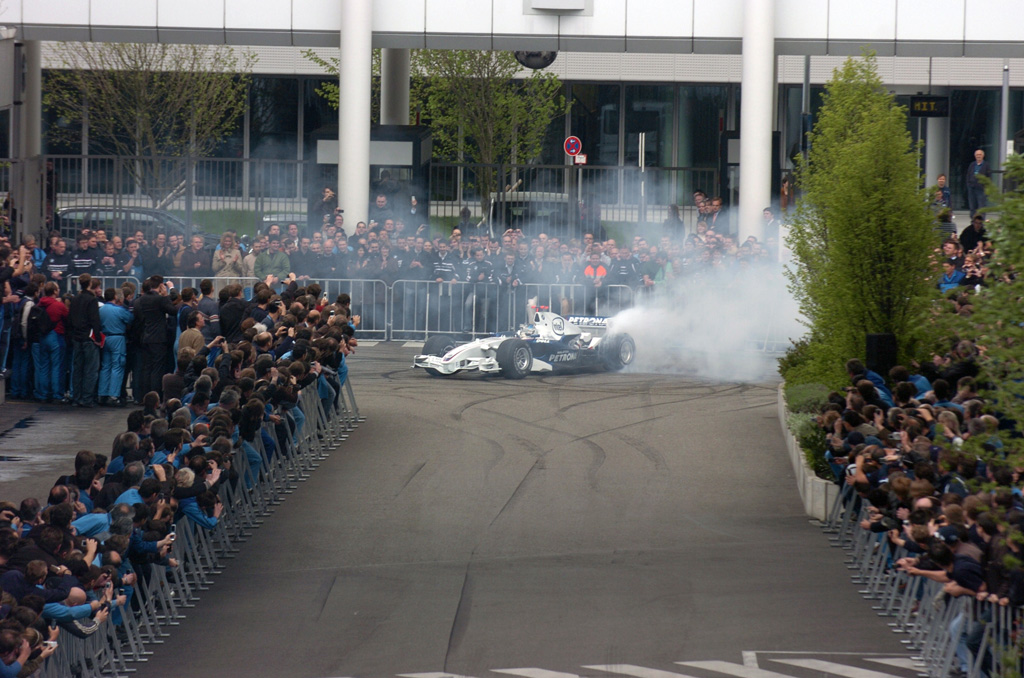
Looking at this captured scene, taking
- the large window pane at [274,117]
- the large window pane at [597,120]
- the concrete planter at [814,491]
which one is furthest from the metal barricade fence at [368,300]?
the large window pane at [597,120]

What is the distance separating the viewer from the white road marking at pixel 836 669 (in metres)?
9.18

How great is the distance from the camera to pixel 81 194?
101ft

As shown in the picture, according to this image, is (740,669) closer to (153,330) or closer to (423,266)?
(153,330)

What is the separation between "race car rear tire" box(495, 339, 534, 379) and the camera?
20781mm

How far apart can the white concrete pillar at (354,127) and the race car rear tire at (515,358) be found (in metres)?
7.35

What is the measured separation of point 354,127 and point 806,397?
13.9 metres

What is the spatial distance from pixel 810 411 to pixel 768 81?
12783 millimetres

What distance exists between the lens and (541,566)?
11734 millimetres

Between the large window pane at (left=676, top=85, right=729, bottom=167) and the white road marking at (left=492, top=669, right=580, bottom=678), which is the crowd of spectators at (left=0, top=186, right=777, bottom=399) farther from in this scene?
the large window pane at (left=676, top=85, right=729, bottom=167)

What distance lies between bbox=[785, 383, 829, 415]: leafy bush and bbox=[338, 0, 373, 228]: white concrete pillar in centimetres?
1266

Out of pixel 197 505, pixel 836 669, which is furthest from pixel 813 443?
pixel 197 505

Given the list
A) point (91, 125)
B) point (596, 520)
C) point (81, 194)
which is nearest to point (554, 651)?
point (596, 520)

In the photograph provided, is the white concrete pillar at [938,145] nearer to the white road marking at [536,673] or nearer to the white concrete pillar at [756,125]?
the white concrete pillar at [756,125]

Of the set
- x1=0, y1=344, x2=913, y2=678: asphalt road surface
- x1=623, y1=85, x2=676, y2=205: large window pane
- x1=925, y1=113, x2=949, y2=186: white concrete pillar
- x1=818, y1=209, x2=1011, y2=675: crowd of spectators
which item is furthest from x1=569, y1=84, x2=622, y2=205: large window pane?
x1=818, y1=209, x2=1011, y2=675: crowd of spectators
